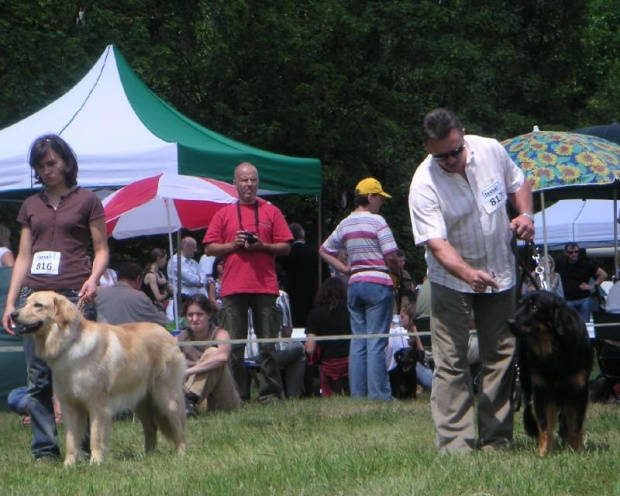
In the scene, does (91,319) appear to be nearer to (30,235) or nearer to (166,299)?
(30,235)

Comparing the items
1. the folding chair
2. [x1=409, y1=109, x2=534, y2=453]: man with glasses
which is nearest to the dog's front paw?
[x1=409, y1=109, x2=534, y2=453]: man with glasses

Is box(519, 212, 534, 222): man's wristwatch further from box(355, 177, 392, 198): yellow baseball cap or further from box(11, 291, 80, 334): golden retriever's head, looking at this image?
box(355, 177, 392, 198): yellow baseball cap

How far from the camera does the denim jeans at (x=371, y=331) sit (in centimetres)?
1020

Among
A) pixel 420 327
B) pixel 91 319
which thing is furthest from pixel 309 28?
pixel 91 319

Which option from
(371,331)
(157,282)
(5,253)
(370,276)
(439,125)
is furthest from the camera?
(157,282)

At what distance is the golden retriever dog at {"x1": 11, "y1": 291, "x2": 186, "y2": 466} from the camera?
630cm

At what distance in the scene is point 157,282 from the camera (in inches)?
588

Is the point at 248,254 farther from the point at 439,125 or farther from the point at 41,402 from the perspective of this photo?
the point at 439,125

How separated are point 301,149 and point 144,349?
62.1ft

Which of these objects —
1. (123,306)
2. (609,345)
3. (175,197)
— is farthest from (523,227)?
(175,197)

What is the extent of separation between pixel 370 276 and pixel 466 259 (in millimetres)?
4271

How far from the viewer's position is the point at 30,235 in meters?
6.59

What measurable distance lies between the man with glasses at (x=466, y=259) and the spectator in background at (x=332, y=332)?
5.41m

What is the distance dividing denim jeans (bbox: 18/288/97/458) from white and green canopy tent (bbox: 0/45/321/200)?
4605mm
